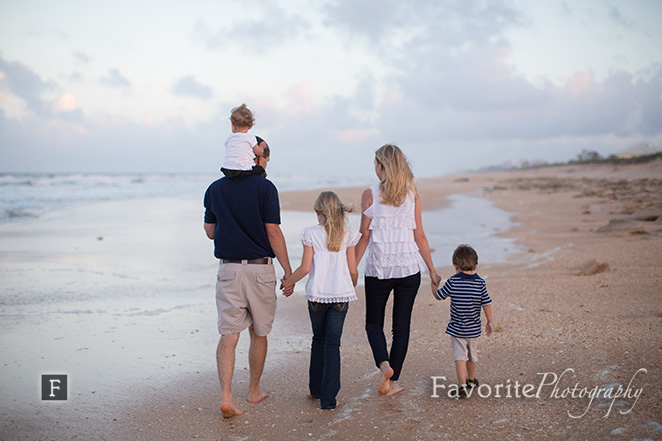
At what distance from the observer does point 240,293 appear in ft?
12.2

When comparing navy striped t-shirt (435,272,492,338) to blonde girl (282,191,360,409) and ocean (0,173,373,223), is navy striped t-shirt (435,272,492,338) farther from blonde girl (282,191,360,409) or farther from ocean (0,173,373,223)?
ocean (0,173,373,223)

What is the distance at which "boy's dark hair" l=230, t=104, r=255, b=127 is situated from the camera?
381 cm

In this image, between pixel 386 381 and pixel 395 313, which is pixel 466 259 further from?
pixel 386 381

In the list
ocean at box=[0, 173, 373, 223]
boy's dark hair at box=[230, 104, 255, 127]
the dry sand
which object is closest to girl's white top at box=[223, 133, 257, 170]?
boy's dark hair at box=[230, 104, 255, 127]

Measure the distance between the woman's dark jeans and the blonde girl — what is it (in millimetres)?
249

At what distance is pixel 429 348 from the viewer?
4957 mm

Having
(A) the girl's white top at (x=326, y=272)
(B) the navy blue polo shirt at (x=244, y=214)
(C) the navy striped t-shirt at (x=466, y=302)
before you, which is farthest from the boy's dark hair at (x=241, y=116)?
(C) the navy striped t-shirt at (x=466, y=302)

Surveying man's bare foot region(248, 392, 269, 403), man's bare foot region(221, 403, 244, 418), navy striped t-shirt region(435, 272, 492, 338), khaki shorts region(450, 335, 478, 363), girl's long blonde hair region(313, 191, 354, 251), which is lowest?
man's bare foot region(248, 392, 269, 403)

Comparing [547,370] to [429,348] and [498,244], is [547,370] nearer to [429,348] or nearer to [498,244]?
[429,348]

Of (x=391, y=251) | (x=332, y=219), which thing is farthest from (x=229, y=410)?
(x=391, y=251)

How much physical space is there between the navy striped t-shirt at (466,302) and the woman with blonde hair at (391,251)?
188mm

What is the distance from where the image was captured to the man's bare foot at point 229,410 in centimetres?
361

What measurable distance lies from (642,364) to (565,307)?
1.86m

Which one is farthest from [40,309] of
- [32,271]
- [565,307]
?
[565,307]
